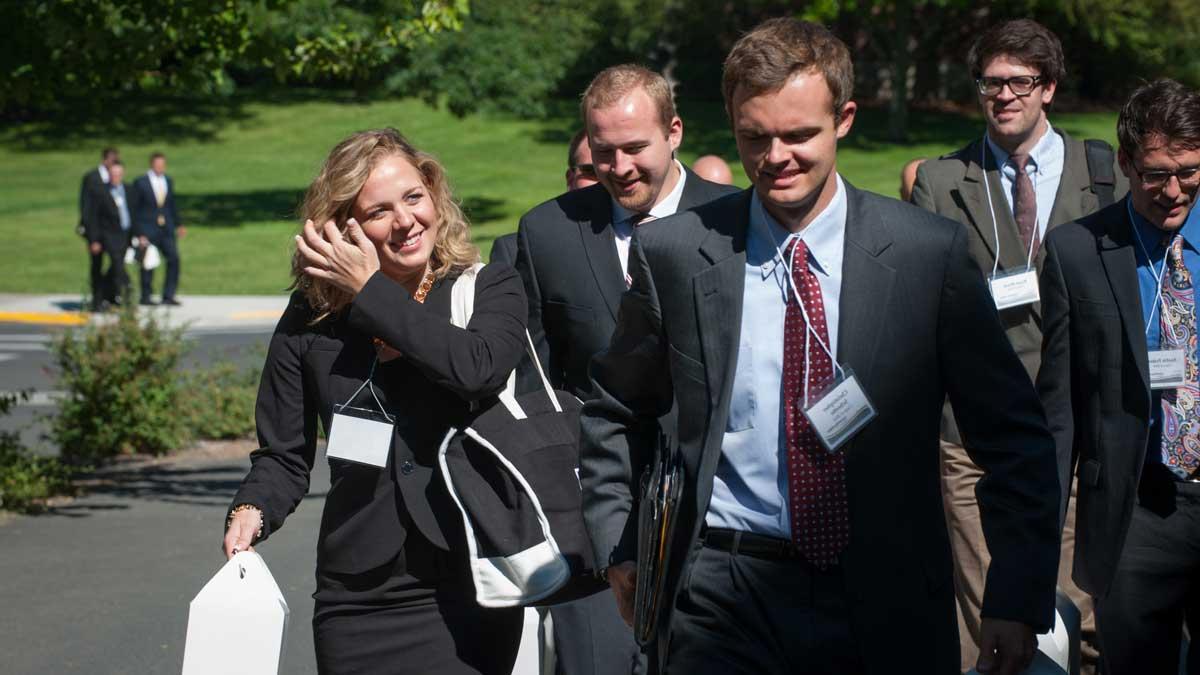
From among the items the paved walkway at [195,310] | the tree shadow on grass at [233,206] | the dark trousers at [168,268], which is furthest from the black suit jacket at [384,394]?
the tree shadow on grass at [233,206]

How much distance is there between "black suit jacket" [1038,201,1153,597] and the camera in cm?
425

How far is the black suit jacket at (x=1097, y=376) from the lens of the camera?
425 centimetres

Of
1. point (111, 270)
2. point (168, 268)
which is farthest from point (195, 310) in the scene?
point (111, 270)

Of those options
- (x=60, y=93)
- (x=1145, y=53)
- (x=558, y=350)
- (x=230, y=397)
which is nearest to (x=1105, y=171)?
(x=558, y=350)

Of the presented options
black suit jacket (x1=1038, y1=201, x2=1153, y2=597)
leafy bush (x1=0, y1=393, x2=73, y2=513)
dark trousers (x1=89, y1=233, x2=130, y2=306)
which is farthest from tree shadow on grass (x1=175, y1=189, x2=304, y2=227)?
black suit jacket (x1=1038, y1=201, x2=1153, y2=597)

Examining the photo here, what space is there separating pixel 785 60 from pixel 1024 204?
287cm

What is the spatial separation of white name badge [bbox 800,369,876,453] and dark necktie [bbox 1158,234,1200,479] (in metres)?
1.66

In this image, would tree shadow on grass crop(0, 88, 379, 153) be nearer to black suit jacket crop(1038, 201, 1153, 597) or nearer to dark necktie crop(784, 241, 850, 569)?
black suit jacket crop(1038, 201, 1153, 597)

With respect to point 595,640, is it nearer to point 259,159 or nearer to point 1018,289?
point 1018,289

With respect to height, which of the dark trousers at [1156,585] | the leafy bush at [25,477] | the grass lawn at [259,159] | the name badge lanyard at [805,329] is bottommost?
the grass lawn at [259,159]

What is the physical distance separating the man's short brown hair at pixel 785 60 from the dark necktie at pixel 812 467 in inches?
17.0

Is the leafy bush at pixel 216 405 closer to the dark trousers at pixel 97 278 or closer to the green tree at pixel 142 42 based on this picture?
the green tree at pixel 142 42

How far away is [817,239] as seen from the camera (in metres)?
3.11

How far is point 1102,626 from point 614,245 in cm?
182
